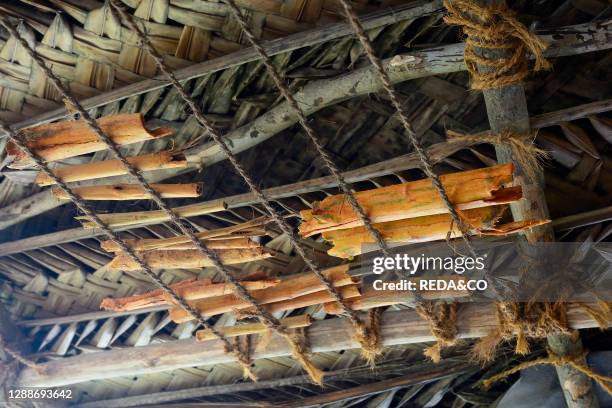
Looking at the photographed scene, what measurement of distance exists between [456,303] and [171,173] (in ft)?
2.56

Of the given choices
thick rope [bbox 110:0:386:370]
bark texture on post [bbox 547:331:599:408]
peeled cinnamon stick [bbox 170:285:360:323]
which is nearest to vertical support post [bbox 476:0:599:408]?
bark texture on post [bbox 547:331:599:408]

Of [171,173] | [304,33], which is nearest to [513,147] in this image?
[304,33]

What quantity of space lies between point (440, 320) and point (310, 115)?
1.89 feet

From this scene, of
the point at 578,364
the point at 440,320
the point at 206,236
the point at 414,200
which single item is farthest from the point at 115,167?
the point at 578,364

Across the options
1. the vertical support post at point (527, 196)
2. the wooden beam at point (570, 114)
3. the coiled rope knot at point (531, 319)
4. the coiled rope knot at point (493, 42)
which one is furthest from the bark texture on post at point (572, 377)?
the coiled rope knot at point (493, 42)

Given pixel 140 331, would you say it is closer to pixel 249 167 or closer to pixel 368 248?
pixel 249 167

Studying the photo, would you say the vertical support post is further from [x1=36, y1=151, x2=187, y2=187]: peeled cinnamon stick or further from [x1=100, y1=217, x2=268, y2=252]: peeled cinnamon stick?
[x1=36, y1=151, x2=187, y2=187]: peeled cinnamon stick

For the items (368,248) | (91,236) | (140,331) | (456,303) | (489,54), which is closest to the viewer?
(489,54)

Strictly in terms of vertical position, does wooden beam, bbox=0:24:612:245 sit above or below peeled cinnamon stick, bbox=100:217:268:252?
above

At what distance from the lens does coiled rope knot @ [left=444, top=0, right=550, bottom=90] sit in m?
1.47

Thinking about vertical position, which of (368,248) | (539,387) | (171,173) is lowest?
(539,387)

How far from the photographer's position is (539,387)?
79.6 inches

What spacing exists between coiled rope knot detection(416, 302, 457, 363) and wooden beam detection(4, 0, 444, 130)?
640mm

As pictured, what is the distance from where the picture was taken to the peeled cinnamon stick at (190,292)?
191cm
